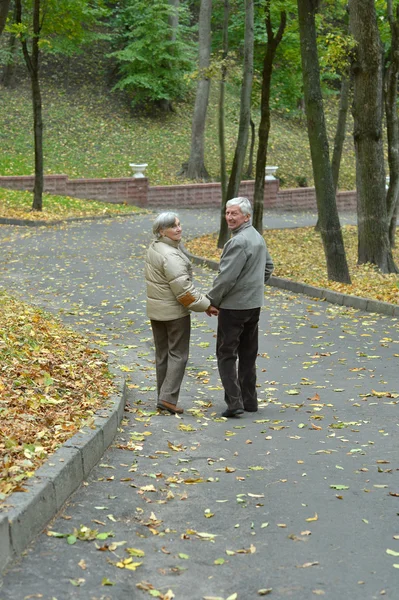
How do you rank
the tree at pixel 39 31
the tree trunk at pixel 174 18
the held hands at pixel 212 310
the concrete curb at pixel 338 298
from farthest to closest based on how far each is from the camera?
the tree trunk at pixel 174 18 → the tree at pixel 39 31 → the concrete curb at pixel 338 298 → the held hands at pixel 212 310

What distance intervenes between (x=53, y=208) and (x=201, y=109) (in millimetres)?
12064

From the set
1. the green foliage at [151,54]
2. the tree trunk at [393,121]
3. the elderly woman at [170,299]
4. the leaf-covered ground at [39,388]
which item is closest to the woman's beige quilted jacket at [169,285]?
the elderly woman at [170,299]

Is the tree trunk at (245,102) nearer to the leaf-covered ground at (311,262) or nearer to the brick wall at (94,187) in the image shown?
the leaf-covered ground at (311,262)

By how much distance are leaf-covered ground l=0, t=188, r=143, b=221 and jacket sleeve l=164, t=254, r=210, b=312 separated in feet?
62.2

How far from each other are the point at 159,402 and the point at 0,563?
4.16m

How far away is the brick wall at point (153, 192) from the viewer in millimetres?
34438

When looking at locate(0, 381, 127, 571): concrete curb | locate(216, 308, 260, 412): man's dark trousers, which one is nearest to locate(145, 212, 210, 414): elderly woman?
locate(216, 308, 260, 412): man's dark trousers

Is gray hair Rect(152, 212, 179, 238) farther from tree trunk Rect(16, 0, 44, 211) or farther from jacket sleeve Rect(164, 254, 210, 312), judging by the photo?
tree trunk Rect(16, 0, 44, 211)

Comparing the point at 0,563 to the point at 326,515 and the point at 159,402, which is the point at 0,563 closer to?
the point at 326,515

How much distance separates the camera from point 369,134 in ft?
58.1

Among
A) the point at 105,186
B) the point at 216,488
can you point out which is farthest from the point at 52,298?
the point at 105,186

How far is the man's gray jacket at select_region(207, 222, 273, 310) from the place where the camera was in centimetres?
836

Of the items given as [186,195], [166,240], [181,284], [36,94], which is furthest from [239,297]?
[186,195]

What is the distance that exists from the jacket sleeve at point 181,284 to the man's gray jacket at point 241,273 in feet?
0.68
